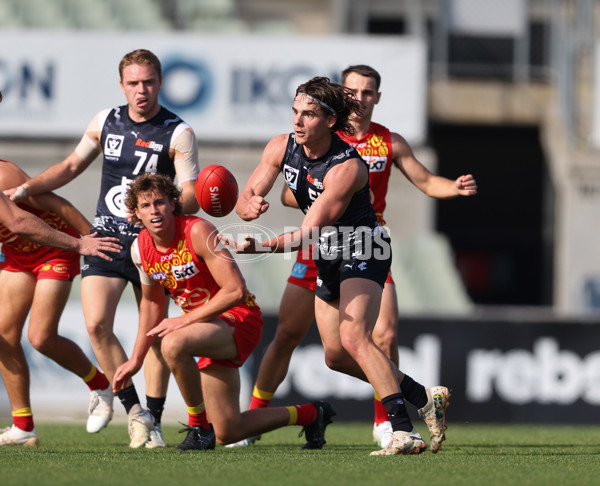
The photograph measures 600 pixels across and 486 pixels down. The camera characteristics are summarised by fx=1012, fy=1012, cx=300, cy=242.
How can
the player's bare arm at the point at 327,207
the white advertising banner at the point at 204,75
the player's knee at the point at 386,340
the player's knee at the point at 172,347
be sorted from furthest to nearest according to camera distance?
the white advertising banner at the point at 204,75 < the player's knee at the point at 386,340 < the player's knee at the point at 172,347 < the player's bare arm at the point at 327,207

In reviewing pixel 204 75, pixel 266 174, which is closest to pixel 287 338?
pixel 266 174

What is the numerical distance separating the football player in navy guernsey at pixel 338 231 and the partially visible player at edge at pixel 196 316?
34 centimetres

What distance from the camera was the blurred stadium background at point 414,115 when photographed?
35.4 ft

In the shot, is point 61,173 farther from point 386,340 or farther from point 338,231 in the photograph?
point 386,340

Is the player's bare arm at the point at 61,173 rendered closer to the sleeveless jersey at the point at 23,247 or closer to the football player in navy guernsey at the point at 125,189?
the football player in navy guernsey at the point at 125,189

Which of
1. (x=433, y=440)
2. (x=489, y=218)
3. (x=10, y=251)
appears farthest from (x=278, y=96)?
(x=433, y=440)

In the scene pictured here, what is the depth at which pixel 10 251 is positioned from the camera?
6.58 m

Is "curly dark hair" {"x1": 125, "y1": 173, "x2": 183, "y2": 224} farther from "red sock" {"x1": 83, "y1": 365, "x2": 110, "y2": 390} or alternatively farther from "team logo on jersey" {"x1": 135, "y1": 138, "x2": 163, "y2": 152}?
"red sock" {"x1": 83, "y1": 365, "x2": 110, "y2": 390}

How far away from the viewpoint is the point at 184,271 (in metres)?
5.93

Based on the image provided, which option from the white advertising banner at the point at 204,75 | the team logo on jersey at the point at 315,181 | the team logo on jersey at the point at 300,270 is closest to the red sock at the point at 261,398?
the team logo on jersey at the point at 300,270

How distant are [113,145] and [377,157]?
1764 mm

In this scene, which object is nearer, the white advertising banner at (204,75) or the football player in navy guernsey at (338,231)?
the football player in navy guernsey at (338,231)

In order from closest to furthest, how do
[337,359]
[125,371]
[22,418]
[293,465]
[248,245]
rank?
[248,245] → [293,465] → [125,371] → [337,359] → [22,418]

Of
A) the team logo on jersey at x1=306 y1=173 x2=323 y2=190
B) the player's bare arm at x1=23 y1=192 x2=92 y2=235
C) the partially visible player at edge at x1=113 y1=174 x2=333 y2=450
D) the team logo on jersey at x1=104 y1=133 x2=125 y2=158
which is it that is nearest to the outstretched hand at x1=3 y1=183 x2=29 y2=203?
the player's bare arm at x1=23 y1=192 x2=92 y2=235
